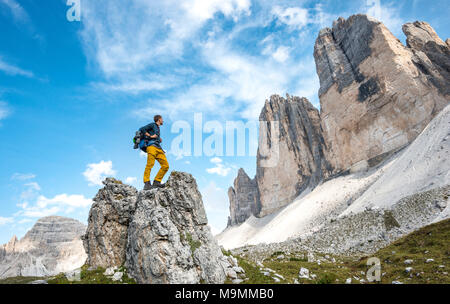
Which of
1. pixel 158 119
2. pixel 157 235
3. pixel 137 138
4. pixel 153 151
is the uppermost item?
pixel 158 119

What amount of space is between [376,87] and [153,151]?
2203 inches

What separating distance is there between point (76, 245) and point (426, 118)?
178000mm

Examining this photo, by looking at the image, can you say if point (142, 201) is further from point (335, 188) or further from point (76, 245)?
point (76, 245)

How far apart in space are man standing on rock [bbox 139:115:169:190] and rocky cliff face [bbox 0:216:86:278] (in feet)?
458

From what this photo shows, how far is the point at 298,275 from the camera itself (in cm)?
1196

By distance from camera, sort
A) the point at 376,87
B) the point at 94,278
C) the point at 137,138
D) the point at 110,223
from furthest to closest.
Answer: the point at 376,87 → the point at 110,223 → the point at 137,138 → the point at 94,278

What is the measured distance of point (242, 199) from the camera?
114 meters

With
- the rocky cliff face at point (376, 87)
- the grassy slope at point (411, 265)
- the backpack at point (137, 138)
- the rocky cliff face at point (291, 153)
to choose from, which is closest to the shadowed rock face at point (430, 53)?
the rocky cliff face at point (376, 87)

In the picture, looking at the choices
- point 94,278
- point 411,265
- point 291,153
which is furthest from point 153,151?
point 291,153

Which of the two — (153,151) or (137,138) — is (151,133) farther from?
(153,151)

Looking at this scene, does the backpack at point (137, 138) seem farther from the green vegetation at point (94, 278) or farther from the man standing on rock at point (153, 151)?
the green vegetation at point (94, 278)

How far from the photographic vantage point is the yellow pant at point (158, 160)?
10.5 metres

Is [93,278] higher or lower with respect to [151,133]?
lower

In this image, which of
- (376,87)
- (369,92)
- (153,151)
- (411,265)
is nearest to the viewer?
(153,151)
